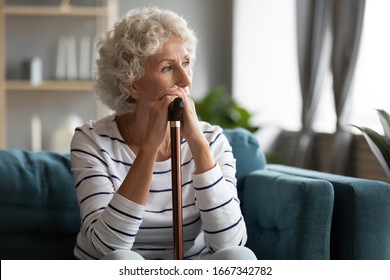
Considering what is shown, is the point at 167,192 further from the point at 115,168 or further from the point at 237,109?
the point at 237,109

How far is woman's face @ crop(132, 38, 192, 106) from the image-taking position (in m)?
2.11

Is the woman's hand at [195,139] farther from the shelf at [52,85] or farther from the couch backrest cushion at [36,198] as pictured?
the shelf at [52,85]

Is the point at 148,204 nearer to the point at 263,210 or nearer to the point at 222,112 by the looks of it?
the point at 263,210

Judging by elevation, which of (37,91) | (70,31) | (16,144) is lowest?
(16,144)

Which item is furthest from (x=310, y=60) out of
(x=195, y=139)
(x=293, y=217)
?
(x=195, y=139)

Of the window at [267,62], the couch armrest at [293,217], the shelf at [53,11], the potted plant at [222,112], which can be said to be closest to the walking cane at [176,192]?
the couch armrest at [293,217]

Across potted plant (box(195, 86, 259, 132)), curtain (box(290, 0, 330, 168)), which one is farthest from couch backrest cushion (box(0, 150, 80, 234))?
potted plant (box(195, 86, 259, 132))

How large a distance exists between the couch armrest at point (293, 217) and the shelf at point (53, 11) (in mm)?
3480

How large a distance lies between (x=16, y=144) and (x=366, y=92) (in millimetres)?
2772

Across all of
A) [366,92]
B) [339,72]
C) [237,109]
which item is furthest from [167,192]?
[237,109]

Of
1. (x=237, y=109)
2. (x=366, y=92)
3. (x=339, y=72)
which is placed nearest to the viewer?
(x=339, y=72)

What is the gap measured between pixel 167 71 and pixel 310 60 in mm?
3003

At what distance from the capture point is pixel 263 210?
97.0 inches
